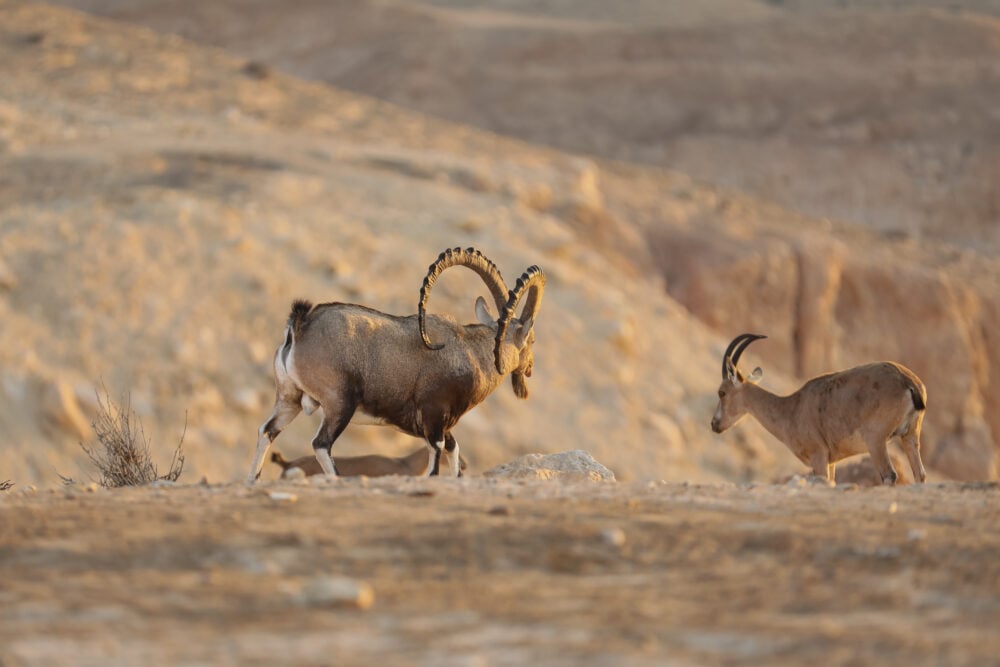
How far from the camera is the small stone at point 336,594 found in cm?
577

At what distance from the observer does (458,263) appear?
1248 centimetres

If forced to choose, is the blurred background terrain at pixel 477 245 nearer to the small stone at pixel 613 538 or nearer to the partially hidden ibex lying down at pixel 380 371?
the partially hidden ibex lying down at pixel 380 371

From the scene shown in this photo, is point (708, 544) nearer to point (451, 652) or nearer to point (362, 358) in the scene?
point (451, 652)

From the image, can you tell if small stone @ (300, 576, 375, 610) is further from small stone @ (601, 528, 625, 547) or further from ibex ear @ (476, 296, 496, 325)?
ibex ear @ (476, 296, 496, 325)

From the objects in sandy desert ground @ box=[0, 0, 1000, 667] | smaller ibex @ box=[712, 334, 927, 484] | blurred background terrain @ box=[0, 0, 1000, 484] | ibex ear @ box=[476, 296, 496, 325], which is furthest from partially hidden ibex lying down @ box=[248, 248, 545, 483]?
blurred background terrain @ box=[0, 0, 1000, 484]

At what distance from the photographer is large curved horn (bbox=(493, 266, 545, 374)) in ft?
40.4

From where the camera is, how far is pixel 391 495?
8.35m

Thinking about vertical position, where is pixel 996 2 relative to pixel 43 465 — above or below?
above

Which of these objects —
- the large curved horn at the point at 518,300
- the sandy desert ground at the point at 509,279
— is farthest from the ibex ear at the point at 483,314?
the sandy desert ground at the point at 509,279

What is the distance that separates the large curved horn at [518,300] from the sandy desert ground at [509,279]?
96.6 inches

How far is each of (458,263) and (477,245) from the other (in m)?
12.3

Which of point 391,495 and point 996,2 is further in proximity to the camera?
point 996,2

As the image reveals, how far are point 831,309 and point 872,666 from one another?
2657 cm

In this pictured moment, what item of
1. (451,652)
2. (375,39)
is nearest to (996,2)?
(375,39)
